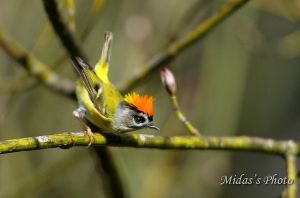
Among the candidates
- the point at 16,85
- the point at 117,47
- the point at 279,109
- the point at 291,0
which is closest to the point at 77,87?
the point at 16,85

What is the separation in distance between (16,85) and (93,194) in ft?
5.75

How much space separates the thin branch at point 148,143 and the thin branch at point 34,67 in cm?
70

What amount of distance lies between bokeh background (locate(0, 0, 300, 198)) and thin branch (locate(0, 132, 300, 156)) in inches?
35.7

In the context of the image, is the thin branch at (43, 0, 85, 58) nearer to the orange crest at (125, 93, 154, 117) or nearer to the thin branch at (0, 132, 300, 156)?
the orange crest at (125, 93, 154, 117)

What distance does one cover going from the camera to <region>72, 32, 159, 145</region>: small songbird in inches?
113

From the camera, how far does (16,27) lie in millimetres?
5141

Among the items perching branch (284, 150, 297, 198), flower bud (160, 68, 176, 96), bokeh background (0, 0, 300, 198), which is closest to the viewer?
perching branch (284, 150, 297, 198)

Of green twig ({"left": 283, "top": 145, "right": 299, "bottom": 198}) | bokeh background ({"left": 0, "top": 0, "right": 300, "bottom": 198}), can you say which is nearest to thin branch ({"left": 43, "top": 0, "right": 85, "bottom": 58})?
bokeh background ({"left": 0, "top": 0, "right": 300, "bottom": 198})

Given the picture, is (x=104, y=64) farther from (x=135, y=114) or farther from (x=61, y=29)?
(x=61, y=29)

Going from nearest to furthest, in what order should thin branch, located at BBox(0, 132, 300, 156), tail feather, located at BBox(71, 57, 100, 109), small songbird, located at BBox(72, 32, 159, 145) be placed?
thin branch, located at BBox(0, 132, 300, 156) < small songbird, located at BBox(72, 32, 159, 145) < tail feather, located at BBox(71, 57, 100, 109)

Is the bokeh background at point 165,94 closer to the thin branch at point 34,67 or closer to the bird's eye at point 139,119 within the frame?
the thin branch at point 34,67

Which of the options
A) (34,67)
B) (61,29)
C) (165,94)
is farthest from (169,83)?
(165,94)

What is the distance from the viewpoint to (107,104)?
311cm

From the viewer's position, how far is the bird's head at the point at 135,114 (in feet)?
9.30
